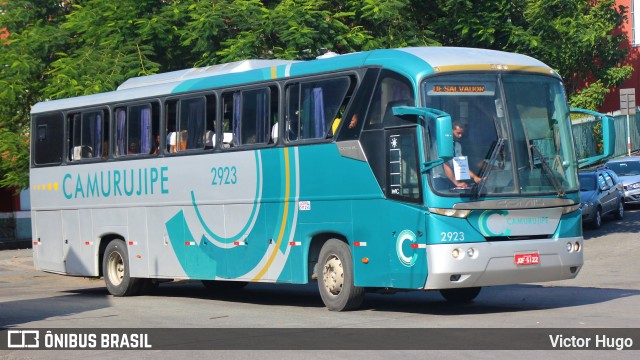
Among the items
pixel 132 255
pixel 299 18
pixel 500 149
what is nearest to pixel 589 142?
pixel 299 18

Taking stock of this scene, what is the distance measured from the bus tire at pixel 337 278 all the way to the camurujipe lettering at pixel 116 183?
4.43 metres

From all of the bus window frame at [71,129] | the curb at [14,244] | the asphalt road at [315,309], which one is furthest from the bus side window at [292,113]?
the curb at [14,244]

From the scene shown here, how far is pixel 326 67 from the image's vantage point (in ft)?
51.8

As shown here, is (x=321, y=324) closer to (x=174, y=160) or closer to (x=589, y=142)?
(x=174, y=160)

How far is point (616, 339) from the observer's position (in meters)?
11.2

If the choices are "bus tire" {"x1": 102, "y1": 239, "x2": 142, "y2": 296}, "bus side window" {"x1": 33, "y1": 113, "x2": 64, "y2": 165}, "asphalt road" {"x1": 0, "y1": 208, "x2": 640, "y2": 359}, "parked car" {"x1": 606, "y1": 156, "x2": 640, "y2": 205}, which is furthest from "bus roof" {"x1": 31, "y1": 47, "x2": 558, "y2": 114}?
"parked car" {"x1": 606, "y1": 156, "x2": 640, "y2": 205}

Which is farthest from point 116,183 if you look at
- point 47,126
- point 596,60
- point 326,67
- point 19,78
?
point 596,60

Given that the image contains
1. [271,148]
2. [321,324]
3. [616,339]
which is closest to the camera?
[616,339]

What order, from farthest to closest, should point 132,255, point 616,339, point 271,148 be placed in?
point 132,255
point 271,148
point 616,339

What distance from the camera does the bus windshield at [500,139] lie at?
13.9m

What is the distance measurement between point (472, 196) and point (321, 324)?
2.56 m

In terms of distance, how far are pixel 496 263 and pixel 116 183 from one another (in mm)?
8858

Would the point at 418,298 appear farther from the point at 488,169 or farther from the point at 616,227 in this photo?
the point at 616,227

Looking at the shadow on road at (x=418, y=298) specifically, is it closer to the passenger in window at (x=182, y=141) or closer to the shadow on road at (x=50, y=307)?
the shadow on road at (x=50, y=307)
